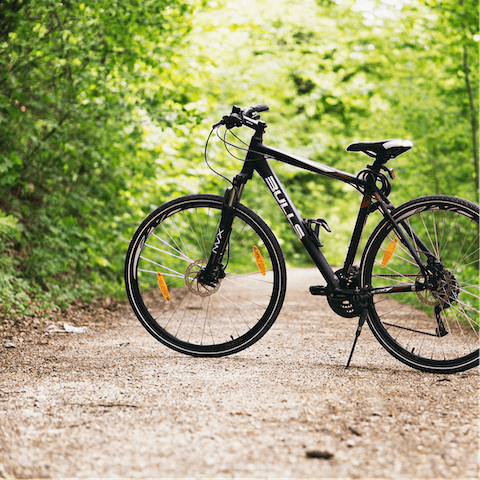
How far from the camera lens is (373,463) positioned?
171 centimetres

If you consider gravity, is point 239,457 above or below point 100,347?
above

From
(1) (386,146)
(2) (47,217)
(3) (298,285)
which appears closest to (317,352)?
(1) (386,146)

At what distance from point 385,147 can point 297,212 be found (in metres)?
0.66

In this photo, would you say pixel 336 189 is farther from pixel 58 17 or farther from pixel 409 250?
pixel 409 250

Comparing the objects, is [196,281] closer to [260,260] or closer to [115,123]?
[260,260]

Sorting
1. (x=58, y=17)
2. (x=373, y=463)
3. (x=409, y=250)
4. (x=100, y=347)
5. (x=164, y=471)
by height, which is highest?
(x=58, y=17)

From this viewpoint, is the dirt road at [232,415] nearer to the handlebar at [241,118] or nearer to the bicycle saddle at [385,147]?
the bicycle saddle at [385,147]

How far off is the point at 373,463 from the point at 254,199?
9865 mm

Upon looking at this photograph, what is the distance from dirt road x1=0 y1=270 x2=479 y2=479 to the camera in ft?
5.60

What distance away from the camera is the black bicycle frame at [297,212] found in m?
2.98

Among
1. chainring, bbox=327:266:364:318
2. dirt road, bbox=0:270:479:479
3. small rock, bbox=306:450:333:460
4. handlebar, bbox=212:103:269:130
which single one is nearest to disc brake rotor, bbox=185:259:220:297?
dirt road, bbox=0:270:479:479

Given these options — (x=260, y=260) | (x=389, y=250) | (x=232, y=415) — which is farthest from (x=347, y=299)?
(x=232, y=415)

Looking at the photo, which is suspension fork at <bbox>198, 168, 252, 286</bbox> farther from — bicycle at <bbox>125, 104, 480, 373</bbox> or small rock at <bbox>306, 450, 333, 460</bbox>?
small rock at <bbox>306, 450, 333, 460</bbox>

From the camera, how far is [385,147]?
116 inches
